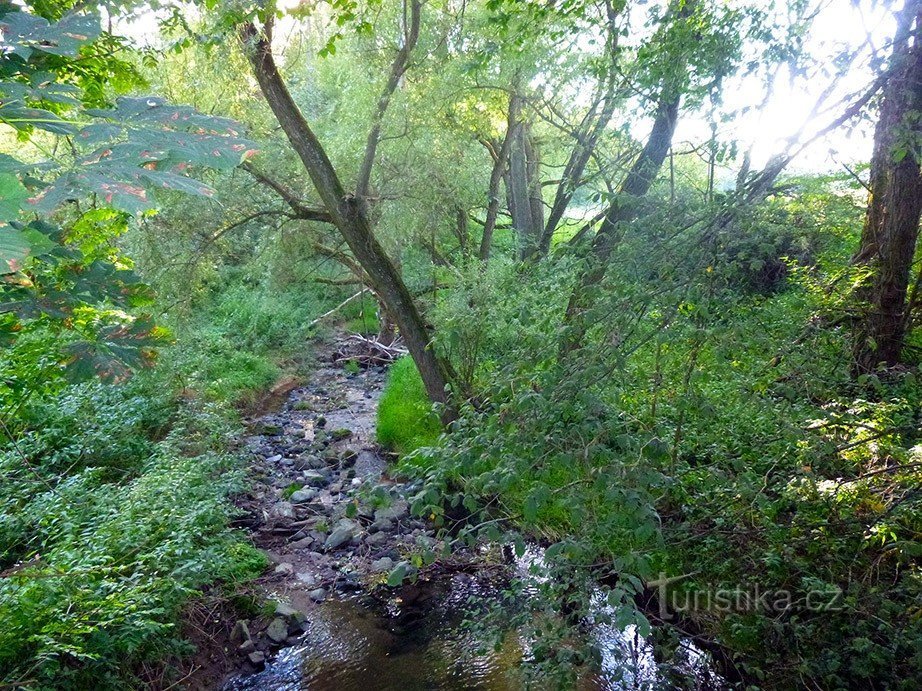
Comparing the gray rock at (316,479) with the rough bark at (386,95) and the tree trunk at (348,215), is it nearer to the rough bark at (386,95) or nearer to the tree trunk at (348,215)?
the tree trunk at (348,215)

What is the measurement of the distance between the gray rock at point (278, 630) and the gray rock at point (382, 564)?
96cm

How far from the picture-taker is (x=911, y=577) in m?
2.88

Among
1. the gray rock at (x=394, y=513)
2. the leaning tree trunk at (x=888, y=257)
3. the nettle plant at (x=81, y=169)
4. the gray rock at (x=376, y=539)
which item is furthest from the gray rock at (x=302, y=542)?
the leaning tree trunk at (x=888, y=257)

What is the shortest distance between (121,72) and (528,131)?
26.2ft

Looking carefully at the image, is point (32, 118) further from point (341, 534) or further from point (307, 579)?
point (341, 534)

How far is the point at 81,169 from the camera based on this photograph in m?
1.03

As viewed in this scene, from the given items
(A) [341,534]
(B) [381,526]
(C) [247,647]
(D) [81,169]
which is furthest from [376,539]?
(D) [81,169]

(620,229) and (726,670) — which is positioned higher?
(620,229)

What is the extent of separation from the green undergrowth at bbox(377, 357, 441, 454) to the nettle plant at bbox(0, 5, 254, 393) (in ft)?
15.6

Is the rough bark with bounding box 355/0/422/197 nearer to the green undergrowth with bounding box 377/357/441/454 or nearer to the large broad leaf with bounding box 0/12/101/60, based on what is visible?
the green undergrowth with bounding box 377/357/441/454

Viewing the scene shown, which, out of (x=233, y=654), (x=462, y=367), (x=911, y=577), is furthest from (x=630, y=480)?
(x=462, y=367)

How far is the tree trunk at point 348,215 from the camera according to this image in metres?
5.50

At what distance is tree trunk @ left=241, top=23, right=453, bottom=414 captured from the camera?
550 centimetres

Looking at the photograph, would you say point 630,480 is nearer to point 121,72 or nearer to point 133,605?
point 133,605
